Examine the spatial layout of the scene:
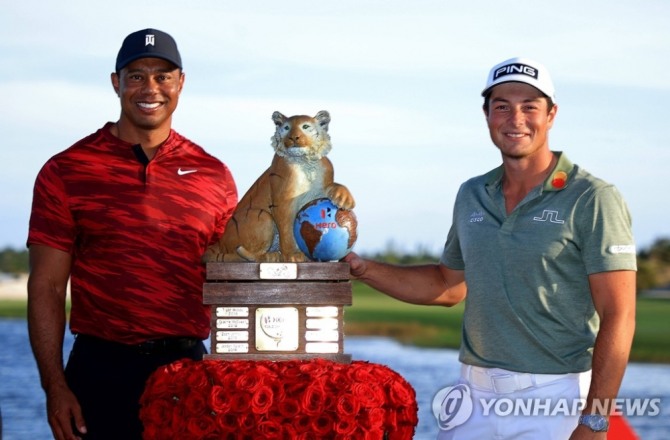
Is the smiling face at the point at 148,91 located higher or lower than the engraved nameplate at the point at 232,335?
higher

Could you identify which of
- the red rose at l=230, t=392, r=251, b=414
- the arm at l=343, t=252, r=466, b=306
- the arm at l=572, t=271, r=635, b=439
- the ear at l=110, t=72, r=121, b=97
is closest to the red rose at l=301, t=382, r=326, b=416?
the red rose at l=230, t=392, r=251, b=414

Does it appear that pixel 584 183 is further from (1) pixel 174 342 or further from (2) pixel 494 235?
(1) pixel 174 342

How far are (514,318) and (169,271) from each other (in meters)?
1.76

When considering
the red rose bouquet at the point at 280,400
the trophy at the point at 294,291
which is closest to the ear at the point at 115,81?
the trophy at the point at 294,291

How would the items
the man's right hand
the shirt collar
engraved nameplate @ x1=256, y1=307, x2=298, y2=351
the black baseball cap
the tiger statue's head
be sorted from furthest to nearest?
the black baseball cap < the man's right hand < the tiger statue's head < engraved nameplate @ x1=256, y1=307, x2=298, y2=351 < the shirt collar

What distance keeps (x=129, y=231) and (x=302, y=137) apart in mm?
1057

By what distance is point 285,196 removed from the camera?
5.09 metres

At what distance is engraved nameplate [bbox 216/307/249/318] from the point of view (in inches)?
195

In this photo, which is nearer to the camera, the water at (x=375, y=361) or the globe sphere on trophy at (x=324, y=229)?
the globe sphere on trophy at (x=324, y=229)

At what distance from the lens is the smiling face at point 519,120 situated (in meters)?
4.90

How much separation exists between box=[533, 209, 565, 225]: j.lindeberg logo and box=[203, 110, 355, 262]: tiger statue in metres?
0.87

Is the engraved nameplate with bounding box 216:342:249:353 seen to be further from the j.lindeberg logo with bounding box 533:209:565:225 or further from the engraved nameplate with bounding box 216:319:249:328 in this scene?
the j.lindeberg logo with bounding box 533:209:565:225

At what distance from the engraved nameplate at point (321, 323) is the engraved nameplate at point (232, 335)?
28 centimetres

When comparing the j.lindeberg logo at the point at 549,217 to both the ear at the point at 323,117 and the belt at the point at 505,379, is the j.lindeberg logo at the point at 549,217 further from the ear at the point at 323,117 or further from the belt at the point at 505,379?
the ear at the point at 323,117
